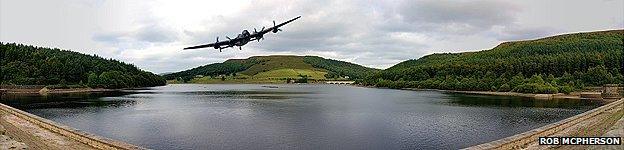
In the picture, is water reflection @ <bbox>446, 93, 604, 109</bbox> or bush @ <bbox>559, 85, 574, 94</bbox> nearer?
water reflection @ <bbox>446, 93, 604, 109</bbox>

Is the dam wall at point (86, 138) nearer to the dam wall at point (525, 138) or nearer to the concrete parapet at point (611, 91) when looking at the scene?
the dam wall at point (525, 138)

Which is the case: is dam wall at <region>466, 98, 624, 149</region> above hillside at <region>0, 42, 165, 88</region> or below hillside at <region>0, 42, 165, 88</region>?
below

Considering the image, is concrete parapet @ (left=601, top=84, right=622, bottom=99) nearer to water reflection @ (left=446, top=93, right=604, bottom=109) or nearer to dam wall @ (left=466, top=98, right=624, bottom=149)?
water reflection @ (left=446, top=93, right=604, bottom=109)

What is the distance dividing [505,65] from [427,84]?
3419 cm

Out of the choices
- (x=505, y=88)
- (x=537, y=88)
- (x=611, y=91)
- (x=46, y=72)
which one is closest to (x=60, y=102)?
(x=46, y=72)

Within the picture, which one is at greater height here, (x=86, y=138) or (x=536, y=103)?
(x=86, y=138)

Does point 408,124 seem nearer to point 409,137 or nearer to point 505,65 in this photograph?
point 409,137

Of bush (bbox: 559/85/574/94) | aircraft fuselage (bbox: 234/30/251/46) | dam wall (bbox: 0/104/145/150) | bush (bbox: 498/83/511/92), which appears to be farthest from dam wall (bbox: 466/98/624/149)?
bush (bbox: 498/83/511/92)

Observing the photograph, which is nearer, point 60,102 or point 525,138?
point 525,138

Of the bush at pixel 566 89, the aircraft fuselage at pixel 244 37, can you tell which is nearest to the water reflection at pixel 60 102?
the aircraft fuselage at pixel 244 37

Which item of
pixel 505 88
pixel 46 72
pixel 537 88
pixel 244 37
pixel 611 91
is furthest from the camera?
pixel 46 72

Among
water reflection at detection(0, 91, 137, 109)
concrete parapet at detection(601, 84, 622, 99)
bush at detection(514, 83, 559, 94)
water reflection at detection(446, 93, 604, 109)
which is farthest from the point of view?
bush at detection(514, 83, 559, 94)

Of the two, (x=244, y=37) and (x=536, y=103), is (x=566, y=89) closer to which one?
(x=536, y=103)

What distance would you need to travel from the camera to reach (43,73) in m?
166
